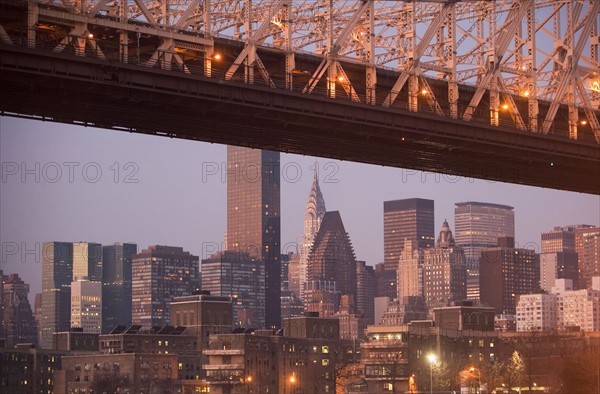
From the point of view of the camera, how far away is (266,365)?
629 feet

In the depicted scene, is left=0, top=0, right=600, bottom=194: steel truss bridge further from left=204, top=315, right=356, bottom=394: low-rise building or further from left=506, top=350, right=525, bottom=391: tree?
left=204, top=315, right=356, bottom=394: low-rise building

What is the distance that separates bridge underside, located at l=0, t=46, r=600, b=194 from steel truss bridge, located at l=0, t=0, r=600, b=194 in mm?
88

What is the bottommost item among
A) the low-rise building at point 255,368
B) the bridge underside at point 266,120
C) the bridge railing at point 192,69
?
the low-rise building at point 255,368

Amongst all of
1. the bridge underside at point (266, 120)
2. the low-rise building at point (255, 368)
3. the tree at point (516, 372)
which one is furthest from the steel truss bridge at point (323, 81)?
the low-rise building at point (255, 368)

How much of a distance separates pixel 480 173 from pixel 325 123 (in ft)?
55.8

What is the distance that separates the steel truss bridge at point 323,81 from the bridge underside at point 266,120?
0.29 ft

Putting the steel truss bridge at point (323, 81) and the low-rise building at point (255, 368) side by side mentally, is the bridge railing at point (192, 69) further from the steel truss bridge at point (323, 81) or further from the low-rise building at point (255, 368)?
the low-rise building at point (255, 368)

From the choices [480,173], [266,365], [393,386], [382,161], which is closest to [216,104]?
[382,161]

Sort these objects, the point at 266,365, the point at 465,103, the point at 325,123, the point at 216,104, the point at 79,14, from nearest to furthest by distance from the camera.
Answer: the point at 79,14
the point at 216,104
the point at 325,123
the point at 465,103
the point at 266,365

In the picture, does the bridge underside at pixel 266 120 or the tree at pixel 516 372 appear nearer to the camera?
the bridge underside at pixel 266 120

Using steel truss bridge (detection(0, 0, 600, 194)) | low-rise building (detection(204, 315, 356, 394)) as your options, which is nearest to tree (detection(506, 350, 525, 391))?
low-rise building (detection(204, 315, 356, 394))

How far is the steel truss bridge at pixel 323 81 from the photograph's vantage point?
216 ft

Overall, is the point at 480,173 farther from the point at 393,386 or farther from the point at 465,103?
the point at 393,386

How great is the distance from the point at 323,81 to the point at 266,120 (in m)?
5.57
